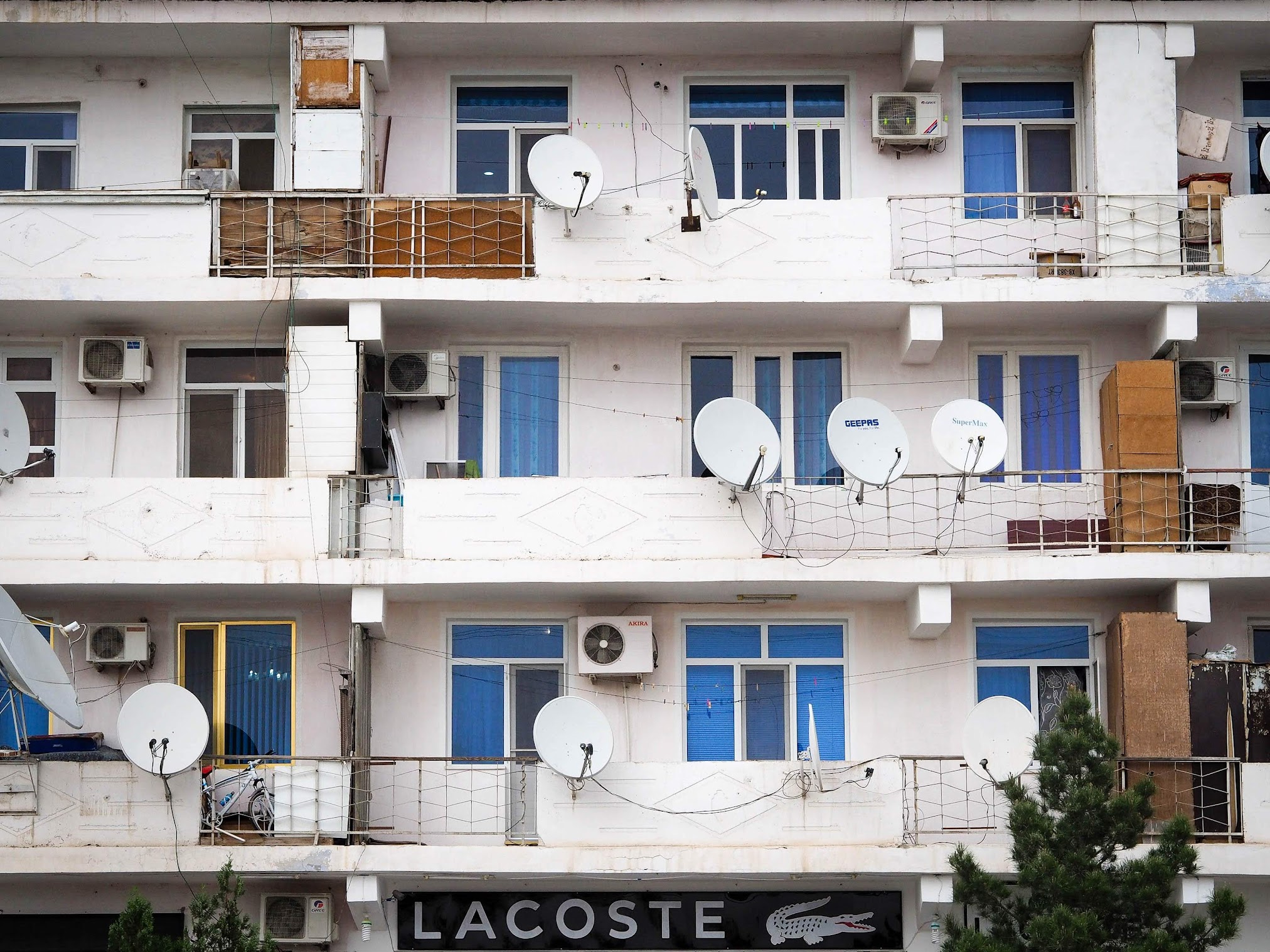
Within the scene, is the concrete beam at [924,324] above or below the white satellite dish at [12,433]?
above

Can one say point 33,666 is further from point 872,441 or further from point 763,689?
point 872,441

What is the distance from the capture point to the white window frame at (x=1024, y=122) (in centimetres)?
2270

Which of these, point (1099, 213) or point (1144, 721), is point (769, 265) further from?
point (1144, 721)

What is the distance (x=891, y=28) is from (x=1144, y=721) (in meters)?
7.49

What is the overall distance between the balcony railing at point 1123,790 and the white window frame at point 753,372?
12.4 ft

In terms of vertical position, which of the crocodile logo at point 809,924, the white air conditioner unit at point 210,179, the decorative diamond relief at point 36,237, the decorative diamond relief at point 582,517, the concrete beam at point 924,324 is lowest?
the crocodile logo at point 809,924

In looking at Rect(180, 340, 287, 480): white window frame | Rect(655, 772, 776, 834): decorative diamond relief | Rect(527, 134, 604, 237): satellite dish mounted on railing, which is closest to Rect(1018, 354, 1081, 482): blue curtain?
Rect(655, 772, 776, 834): decorative diamond relief

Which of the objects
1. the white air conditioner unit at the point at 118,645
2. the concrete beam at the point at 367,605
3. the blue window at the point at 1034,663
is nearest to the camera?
the concrete beam at the point at 367,605

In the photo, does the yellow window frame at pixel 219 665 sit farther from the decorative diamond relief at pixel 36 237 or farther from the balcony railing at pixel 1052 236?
the balcony railing at pixel 1052 236

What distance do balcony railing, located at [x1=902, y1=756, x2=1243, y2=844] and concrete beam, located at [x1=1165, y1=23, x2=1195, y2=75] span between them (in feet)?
23.5

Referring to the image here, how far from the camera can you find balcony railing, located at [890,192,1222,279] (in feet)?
71.4

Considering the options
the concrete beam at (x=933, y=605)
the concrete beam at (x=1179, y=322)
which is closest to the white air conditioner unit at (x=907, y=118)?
the concrete beam at (x=1179, y=322)

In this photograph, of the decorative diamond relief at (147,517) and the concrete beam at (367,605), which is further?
the decorative diamond relief at (147,517)

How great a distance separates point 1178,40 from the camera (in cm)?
2198
